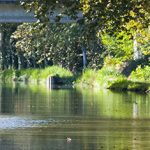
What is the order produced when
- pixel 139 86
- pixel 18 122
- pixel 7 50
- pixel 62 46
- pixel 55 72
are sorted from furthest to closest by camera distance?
1. pixel 7 50
2. pixel 62 46
3. pixel 55 72
4. pixel 139 86
5. pixel 18 122

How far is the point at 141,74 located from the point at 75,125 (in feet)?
118

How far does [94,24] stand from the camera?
21.4 m

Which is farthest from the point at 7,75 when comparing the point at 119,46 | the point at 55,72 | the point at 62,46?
the point at 119,46

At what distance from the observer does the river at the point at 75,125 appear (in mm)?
22500

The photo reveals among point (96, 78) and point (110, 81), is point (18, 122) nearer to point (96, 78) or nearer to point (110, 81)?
point (110, 81)

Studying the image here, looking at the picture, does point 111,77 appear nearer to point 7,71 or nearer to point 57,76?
point 57,76

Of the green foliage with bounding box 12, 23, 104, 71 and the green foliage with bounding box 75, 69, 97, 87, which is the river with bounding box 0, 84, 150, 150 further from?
the green foliage with bounding box 12, 23, 104, 71

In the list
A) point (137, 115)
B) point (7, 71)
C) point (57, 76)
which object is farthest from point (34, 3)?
point (7, 71)

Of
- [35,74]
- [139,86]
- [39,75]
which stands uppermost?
[35,74]

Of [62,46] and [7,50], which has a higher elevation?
[7,50]

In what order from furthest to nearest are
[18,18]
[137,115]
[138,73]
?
[138,73], [18,18], [137,115]

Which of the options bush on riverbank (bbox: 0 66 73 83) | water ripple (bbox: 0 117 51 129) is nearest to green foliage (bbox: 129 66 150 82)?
bush on riverbank (bbox: 0 66 73 83)

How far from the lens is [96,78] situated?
7062 centimetres

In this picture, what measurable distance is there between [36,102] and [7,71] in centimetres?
6181
